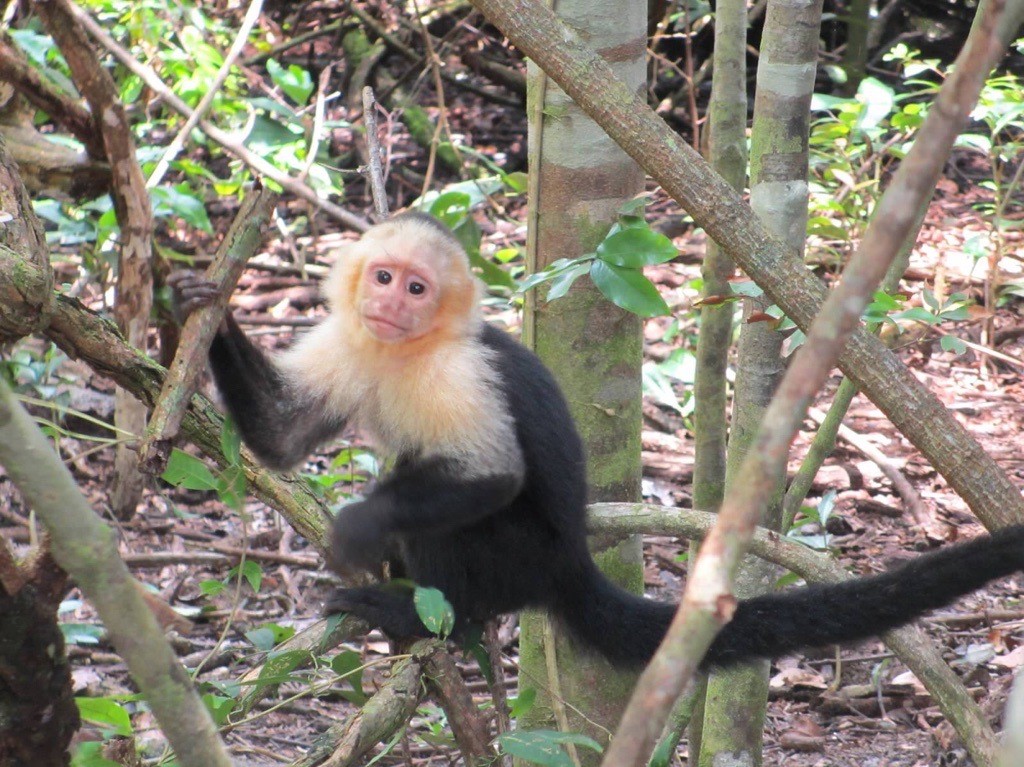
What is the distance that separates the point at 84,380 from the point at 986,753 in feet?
14.2

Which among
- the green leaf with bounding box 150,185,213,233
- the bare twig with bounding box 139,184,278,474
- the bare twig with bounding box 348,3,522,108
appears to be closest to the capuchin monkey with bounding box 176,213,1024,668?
the bare twig with bounding box 139,184,278,474

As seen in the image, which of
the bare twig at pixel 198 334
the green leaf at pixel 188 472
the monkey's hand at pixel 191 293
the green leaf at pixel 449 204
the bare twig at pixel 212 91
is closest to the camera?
the bare twig at pixel 198 334

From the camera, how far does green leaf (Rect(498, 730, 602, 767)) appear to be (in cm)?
193

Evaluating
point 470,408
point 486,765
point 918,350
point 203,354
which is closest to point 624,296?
point 470,408

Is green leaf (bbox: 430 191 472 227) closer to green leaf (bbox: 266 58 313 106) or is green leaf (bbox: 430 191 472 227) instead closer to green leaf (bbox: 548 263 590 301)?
green leaf (bbox: 266 58 313 106)

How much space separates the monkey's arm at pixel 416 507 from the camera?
2.65 m

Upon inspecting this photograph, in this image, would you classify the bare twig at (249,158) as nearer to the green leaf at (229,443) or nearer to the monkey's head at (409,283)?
the monkey's head at (409,283)

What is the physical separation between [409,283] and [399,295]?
46 millimetres

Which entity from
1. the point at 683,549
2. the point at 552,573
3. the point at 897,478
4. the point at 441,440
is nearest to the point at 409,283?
the point at 441,440

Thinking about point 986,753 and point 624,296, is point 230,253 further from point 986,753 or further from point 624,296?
point 986,753

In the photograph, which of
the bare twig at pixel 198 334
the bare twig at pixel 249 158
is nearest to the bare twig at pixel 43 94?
the bare twig at pixel 249 158

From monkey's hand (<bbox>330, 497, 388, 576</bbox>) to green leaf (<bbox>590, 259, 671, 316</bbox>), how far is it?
860mm

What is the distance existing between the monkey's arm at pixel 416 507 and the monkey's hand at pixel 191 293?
63 centimetres

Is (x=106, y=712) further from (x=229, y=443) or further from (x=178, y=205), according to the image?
(x=178, y=205)
